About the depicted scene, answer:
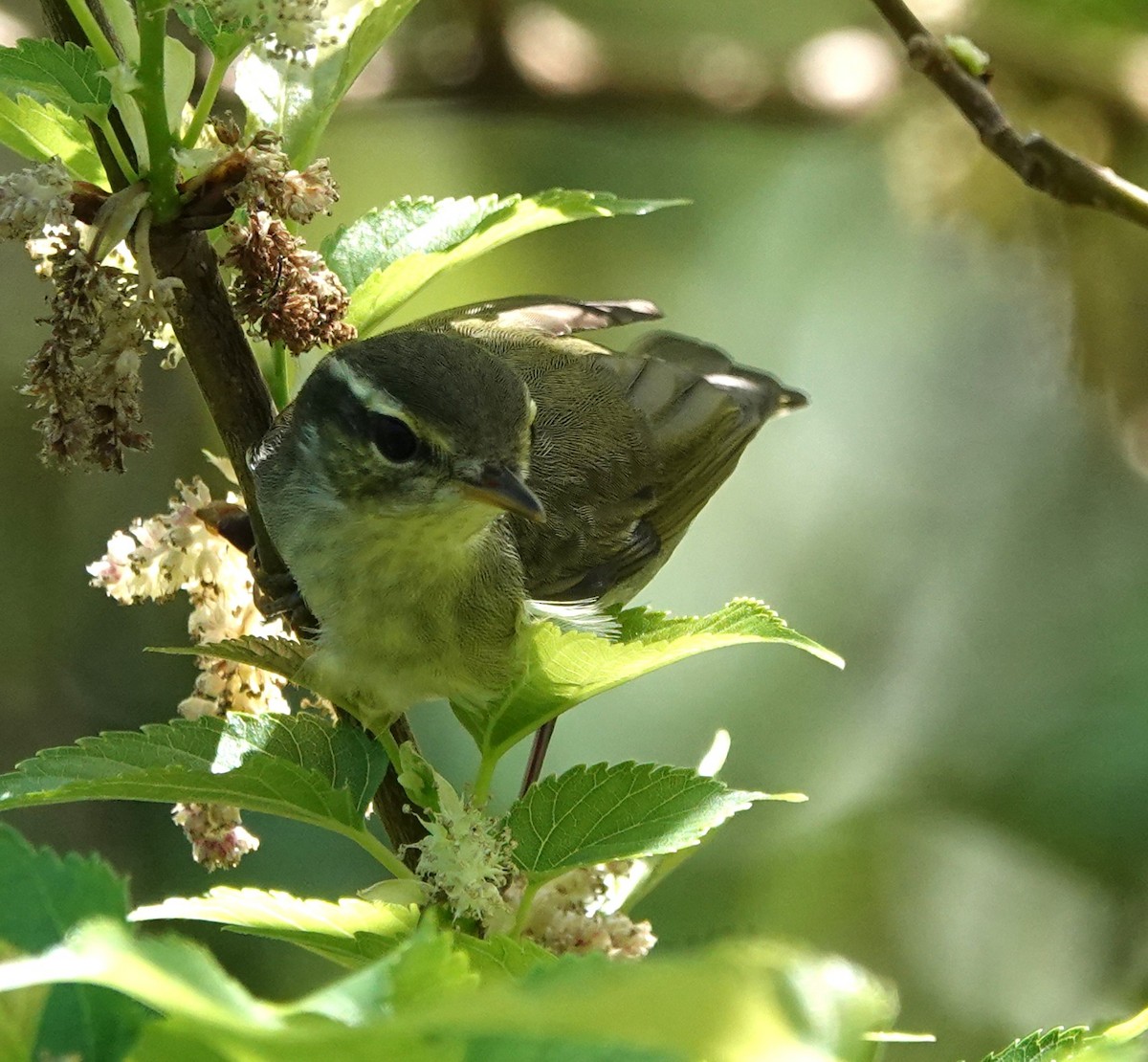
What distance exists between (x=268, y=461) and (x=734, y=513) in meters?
4.16

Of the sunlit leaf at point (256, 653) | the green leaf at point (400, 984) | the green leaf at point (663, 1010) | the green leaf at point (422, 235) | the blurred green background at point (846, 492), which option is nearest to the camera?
the green leaf at point (663, 1010)

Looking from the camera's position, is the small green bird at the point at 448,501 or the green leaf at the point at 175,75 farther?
the small green bird at the point at 448,501

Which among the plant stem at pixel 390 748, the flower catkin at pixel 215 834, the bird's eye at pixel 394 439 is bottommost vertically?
the flower catkin at pixel 215 834

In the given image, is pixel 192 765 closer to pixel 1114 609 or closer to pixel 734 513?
pixel 1114 609

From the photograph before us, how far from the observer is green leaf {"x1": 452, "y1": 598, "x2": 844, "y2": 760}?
5.39 ft

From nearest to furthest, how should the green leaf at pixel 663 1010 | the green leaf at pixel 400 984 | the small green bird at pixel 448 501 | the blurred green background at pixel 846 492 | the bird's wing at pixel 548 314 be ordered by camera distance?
the green leaf at pixel 663 1010 < the green leaf at pixel 400 984 < the small green bird at pixel 448 501 < the bird's wing at pixel 548 314 < the blurred green background at pixel 846 492

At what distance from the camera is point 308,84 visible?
1.90 meters

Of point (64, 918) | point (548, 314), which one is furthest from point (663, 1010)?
point (548, 314)

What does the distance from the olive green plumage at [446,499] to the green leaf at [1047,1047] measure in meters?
0.80

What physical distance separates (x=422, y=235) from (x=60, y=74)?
1.76ft

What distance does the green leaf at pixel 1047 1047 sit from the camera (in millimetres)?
1408

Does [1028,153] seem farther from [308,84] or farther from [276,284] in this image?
[276,284]

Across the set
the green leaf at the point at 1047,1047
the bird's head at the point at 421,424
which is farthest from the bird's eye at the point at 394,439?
the green leaf at the point at 1047,1047

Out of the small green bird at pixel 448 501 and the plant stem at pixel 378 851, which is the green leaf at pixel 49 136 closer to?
the small green bird at pixel 448 501
